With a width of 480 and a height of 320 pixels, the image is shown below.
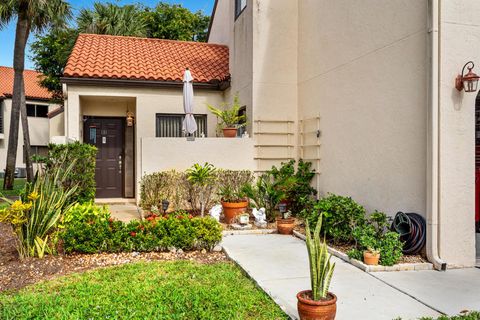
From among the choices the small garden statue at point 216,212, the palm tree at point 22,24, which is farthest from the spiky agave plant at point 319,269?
the palm tree at point 22,24

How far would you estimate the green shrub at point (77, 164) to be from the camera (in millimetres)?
9328

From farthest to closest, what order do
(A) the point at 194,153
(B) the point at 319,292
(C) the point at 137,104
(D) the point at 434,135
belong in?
(C) the point at 137,104
(A) the point at 194,153
(D) the point at 434,135
(B) the point at 319,292

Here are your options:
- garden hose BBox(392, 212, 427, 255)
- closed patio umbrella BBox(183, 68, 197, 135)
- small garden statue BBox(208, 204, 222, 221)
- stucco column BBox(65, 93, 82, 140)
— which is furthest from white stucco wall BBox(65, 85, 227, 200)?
garden hose BBox(392, 212, 427, 255)

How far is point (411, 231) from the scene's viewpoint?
6.38 metres

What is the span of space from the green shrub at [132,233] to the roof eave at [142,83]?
6.10 m

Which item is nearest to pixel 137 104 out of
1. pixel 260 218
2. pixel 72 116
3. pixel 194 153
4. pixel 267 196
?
pixel 72 116

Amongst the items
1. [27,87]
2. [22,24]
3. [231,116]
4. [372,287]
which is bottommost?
[372,287]

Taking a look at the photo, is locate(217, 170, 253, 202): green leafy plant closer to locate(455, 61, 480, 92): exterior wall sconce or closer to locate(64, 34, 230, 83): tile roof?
locate(64, 34, 230, 83): tile roof

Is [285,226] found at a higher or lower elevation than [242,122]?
lower

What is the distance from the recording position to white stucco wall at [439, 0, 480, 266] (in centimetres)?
609

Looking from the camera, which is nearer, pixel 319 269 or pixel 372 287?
pixel 319 269

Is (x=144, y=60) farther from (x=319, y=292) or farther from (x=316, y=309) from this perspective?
(x=316, y=309)

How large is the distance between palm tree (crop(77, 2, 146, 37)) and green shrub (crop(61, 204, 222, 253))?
18.1 metres

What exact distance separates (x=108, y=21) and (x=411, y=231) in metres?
21.2
